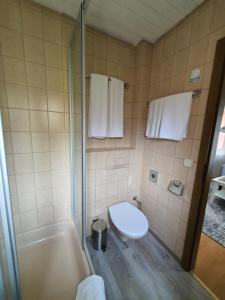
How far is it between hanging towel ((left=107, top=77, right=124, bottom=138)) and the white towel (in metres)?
1.30

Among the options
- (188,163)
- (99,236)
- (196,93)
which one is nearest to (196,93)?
(196,93)

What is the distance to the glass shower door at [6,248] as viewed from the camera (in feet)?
A: 1.69

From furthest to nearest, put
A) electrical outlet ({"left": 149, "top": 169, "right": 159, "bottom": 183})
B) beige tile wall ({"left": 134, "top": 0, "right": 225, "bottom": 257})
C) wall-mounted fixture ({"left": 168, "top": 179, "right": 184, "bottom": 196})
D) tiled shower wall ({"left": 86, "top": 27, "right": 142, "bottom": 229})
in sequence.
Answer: electrical outlet ({"left": 149, "top": 169, "right": 159, "bottom": 183})
tiled shower wall ({"left": 86, "top": 27, "right": 142, "bottom": 229})
wall-mounted fixture ({"left": 168, "top": 179, "right": 184, "bottom": 196})
beige tile wall ({"left": 134, "top": 0, "right": 225, "bottom": 257})

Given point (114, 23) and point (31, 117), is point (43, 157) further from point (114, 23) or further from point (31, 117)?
point (114, 23)

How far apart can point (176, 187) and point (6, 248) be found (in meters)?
1.39

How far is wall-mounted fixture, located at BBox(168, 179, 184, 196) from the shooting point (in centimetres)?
133

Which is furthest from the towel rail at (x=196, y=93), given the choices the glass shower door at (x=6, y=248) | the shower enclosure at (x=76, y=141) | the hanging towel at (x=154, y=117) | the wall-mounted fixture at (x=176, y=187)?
the glass shower door at (x=6, y=248)

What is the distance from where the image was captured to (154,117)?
1556 mm

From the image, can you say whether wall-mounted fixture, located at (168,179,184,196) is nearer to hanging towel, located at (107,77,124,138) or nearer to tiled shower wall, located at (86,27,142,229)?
tiled shower wall, located at (86,27,142,229)

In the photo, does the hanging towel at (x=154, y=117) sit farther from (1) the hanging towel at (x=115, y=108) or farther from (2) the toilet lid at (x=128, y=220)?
(2) the toilet lid at (x=128, y=220)

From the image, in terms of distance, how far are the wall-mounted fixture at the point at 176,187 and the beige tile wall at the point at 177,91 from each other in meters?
0.04

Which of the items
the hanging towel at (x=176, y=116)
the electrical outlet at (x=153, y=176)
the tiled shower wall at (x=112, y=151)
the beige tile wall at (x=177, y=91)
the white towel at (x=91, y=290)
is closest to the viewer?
the white towel at (x=91, y=290)

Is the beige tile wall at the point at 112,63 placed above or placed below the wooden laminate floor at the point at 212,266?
above

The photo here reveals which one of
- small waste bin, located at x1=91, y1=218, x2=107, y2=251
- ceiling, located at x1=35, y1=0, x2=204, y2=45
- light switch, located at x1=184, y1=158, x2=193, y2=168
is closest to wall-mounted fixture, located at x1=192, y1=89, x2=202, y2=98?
light switch, located at x1=184, y1=158, x2=193, y2=168
